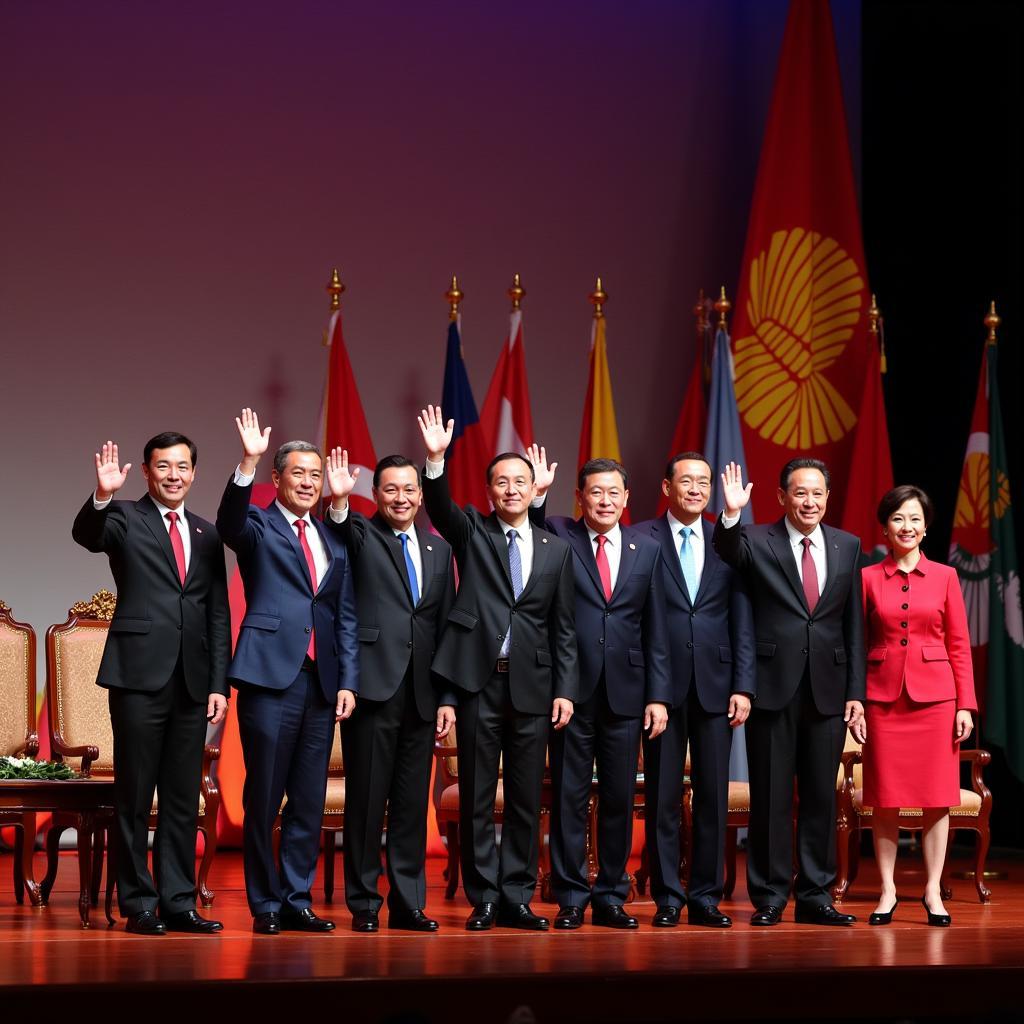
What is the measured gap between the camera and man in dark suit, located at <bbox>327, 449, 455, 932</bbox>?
14.6 feet

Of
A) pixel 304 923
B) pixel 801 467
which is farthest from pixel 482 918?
pixel 801 467

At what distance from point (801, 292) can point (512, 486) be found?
11.2ft

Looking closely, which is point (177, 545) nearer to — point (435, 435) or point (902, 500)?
point (435, 435)

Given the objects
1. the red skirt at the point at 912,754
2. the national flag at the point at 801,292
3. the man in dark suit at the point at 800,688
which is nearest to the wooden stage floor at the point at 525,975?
the man in dark suit at the point at 800,688

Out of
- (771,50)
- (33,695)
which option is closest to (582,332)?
(771,50)

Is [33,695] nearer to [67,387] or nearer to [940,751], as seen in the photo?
[67,387]

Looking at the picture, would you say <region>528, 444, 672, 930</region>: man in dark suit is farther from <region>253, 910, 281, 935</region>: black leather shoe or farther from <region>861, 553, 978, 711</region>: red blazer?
<region>253, 910, 281, 935</region>: black leather shoe

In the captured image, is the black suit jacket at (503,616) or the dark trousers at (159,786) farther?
the black suit jacket at (503,616)

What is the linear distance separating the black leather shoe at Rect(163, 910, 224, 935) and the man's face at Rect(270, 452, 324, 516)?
119 centimetres

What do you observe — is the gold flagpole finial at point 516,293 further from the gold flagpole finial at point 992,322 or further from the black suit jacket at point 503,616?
the black suit jacket at point 503,616

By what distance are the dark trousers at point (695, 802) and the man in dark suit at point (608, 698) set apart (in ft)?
0.26

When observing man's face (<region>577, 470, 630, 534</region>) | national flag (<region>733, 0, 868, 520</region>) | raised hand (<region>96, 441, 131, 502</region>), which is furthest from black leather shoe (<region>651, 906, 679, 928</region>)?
national flag (<region>733, 0, 868, 520</region>)

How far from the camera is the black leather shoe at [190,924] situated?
14.1 ft

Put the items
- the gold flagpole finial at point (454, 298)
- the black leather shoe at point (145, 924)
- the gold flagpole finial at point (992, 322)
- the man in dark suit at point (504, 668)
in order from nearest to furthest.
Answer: the black leather shoe at point (145, 924) < the man in dark suit at point (504, 668) < the gold flagpole finial at point (992, 322) < the gold flagpole finial at point (454, 298)
